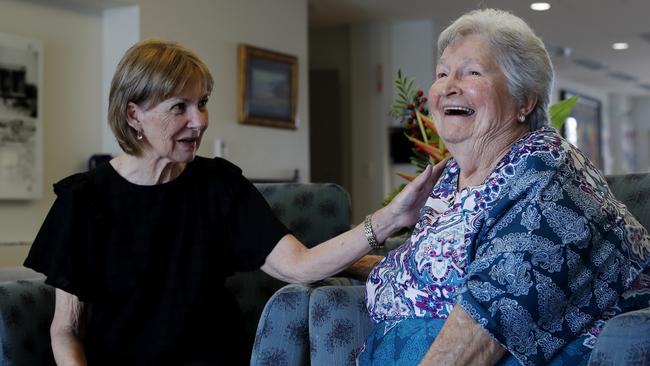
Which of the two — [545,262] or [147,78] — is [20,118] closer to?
[147,78]

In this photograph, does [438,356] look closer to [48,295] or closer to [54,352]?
[54,352]

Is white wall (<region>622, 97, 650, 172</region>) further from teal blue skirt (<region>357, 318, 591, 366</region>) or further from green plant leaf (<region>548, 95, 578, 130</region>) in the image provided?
teal blue skirt (<region>357, 318, 591, 366</region>)

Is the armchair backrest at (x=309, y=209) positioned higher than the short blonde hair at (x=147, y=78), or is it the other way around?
the short blonde hair at (x=147, y=78)

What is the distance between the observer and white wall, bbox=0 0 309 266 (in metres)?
4.92

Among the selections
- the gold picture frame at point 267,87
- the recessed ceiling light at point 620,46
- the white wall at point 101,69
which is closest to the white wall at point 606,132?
the recessed ceiling light at point 620,46

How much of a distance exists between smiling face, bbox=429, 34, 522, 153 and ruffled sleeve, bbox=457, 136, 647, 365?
0.17 metres

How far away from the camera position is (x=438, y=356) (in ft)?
4.56

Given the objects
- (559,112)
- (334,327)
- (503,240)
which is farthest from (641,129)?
(503,240)

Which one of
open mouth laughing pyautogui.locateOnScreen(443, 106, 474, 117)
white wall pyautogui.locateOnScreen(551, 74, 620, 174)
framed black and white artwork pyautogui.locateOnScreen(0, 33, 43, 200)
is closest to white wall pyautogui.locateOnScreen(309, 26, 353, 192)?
framed black and white artwork pyautogui.locateOnScreen(0, 33, 43, 200)

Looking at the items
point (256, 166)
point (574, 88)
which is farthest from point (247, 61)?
point (574, 88)

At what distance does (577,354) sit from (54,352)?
1.16m

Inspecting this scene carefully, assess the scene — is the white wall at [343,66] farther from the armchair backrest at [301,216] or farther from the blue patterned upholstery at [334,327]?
the blue patterned upholstery at [334,327]

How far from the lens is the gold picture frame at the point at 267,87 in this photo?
6.17 m

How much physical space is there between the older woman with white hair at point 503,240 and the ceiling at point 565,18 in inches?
187
